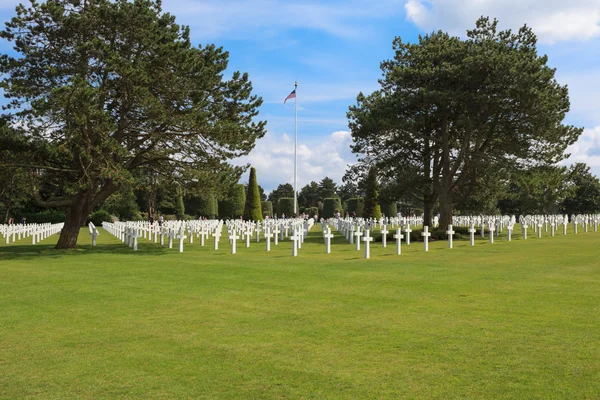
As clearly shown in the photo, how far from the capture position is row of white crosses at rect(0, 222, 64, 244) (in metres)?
32.5

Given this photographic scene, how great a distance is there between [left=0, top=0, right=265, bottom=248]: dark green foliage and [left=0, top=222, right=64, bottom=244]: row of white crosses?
945cm

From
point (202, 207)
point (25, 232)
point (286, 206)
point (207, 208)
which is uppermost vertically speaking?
point (286, 206)

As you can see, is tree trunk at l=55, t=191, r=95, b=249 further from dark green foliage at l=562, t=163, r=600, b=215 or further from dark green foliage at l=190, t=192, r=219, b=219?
dark green foliage at l=562, t=163, r=600, b=215

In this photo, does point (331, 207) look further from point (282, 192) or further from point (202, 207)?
point (282, 192)

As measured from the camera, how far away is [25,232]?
3812 cm

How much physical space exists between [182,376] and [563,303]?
6.36m

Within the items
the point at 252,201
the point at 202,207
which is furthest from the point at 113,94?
the point at 202,207

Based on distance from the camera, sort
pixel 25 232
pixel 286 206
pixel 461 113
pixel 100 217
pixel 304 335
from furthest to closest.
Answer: pixel 286 206 → pixel 100 217 → pixel 25 232 → pixel 461 113 → pixel 304 335

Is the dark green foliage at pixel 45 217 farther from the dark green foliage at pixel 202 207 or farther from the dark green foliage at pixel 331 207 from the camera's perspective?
the dark green foliage at pixel 331 207

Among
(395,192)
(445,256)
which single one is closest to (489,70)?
(395,192)

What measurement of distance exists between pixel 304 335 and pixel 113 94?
18.0m

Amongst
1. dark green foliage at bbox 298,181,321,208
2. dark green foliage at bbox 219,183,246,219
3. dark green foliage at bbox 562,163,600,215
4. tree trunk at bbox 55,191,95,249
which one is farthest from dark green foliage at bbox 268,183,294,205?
tree trunk at bbox 55,191,95,249

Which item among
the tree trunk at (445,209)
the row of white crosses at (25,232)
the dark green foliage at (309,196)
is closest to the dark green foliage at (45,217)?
the row of white crosses at (25,232)

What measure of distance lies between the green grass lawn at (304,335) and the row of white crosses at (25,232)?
2114 centimetres
